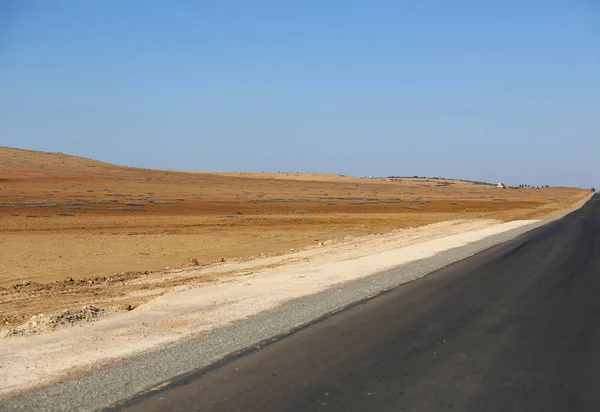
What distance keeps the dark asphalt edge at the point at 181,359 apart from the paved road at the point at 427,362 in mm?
234

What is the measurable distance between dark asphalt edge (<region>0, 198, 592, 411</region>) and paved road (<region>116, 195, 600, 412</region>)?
0.77ft

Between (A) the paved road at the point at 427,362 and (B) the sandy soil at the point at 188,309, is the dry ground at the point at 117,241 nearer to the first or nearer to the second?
(B) the sandy soil at the point at 188,309

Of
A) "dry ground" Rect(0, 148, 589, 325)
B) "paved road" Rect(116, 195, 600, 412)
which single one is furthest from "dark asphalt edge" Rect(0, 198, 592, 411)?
"dry ground" Rect(0, 148, 589, 325)

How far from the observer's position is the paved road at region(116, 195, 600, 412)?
6293 mm

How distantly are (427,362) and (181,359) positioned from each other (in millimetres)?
3077

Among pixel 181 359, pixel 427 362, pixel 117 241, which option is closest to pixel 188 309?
pixel 181 359

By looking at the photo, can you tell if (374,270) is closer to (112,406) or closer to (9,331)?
(9,331)

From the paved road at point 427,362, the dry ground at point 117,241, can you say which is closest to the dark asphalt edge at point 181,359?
the paved road at point 427,362

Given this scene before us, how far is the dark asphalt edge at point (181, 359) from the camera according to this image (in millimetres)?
6281

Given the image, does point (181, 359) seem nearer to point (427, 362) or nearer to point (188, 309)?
point (427, 362)

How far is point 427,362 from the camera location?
770cm

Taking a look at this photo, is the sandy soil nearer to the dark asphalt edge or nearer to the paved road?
the dark asphalt edge

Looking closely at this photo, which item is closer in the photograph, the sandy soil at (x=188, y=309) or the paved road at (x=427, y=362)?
the paved road at (x=427, y=362)

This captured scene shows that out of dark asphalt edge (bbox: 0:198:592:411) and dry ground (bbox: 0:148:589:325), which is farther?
dry ground (bbox: 0:148:589:325)
